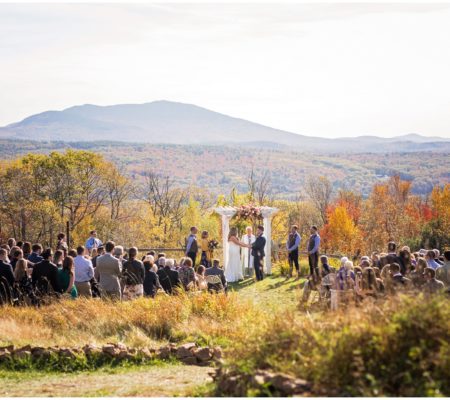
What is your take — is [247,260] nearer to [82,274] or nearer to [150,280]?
Answer: [150,280]

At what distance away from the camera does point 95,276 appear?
16.0 m

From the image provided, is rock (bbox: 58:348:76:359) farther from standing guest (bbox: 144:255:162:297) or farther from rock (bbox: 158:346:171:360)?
standing guest (bbox: 144:255:162:297)

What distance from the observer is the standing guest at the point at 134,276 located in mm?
15371

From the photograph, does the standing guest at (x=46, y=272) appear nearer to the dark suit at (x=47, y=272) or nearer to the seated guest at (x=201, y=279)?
the dark suit at (x=47, y=272)

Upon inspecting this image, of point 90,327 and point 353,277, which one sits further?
point 353,277

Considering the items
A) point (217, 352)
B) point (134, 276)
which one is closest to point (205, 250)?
point (134, 276)

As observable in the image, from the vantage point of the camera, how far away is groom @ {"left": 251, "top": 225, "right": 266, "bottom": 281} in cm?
2242

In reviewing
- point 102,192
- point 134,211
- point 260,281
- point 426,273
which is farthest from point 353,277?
point 134,211

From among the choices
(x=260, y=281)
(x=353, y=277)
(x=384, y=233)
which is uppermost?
(x=353, y=277)

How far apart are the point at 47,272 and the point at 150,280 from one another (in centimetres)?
223

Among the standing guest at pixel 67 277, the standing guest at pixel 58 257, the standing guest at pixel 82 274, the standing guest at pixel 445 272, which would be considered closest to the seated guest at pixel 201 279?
the standing guest at pixel 82 274

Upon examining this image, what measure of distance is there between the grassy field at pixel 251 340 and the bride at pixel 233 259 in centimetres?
887

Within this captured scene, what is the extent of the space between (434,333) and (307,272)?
52.7 ft

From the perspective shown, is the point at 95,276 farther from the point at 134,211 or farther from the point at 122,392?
the point at 134,211
